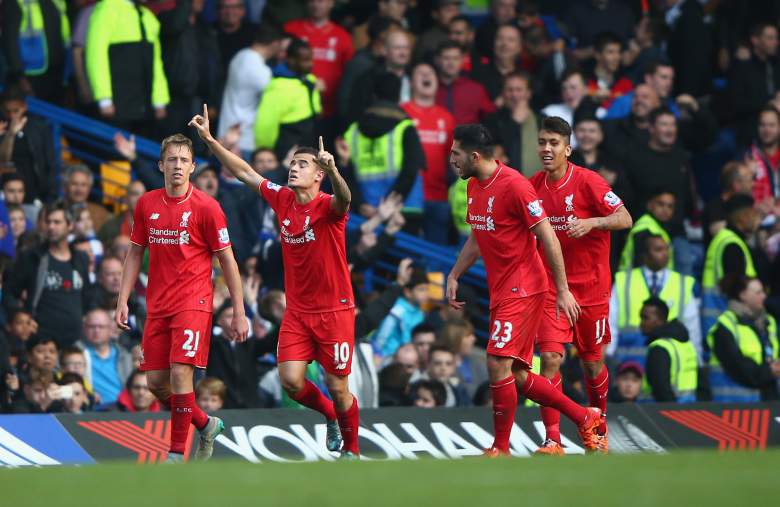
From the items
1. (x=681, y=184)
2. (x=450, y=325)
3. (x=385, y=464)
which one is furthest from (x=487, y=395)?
(x=385, y=464)

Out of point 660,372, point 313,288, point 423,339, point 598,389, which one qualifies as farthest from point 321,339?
point 660,372

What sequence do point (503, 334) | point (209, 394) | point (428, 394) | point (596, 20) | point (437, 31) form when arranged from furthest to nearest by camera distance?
point (596, 20) → point (437, 31) → point (428, 394) → point (209, 394) → point (503, 334)

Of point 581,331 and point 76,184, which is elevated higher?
point 76,184

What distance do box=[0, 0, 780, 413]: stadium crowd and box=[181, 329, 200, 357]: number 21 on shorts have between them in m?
2.04

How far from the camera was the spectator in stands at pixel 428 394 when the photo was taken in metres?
14.9

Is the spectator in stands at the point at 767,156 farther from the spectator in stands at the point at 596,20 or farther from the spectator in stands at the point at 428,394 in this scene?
Result: the spectator in stands at the point at 428,394

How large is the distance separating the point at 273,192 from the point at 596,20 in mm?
8958

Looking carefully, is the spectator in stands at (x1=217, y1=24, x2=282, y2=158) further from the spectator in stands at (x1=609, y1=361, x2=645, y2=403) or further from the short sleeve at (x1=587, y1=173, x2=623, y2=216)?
the short sleeve at (x1=587, y1=173, x2=623, y2=216)

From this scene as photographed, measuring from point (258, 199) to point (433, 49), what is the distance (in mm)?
2951

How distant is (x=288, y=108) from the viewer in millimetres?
17375

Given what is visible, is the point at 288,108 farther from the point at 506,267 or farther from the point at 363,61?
the point at 506,267

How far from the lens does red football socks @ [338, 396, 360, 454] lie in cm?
1236

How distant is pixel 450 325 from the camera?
1600 cm

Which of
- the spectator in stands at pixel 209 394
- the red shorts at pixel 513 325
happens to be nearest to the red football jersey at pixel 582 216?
the red shorts at pixel 513 325
